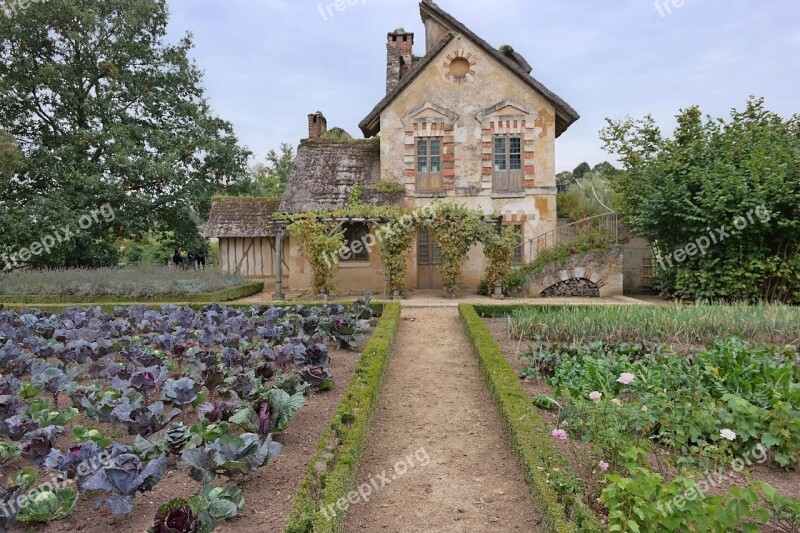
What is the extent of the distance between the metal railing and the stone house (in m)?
0.25

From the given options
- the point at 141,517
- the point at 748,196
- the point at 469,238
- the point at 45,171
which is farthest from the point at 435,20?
the point at 141,517

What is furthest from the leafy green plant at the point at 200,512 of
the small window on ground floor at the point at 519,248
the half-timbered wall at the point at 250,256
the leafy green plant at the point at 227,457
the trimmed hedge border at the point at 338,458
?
the half-timbered wall at the point at 250,256

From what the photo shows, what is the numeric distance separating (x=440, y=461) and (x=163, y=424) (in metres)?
2.17

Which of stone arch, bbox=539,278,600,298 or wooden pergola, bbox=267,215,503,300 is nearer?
wooden pergola, bbox=267,215,503,300

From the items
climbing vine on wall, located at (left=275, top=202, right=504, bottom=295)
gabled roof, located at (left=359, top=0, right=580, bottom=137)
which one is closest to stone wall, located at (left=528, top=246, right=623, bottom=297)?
climbing vine on wall, located at (left=275, top=202, right=504, bottom=295)

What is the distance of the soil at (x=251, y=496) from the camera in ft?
10.2

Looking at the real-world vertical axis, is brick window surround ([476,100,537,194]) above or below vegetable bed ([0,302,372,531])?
above

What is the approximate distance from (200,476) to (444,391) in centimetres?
335

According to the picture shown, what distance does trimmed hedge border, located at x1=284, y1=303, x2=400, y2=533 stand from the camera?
9.91ft

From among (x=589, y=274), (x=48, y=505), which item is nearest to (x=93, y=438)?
(x=48, y=505)

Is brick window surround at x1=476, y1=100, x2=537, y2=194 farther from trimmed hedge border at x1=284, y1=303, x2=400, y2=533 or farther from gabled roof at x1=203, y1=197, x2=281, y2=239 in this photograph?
trimmed hedge border at x1=284, y1=303, x2=400, y2=533

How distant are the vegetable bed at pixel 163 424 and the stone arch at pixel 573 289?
29.3 ft

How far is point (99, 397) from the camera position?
4574 millimetres

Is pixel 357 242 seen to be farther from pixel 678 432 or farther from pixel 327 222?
pixel 678 432
